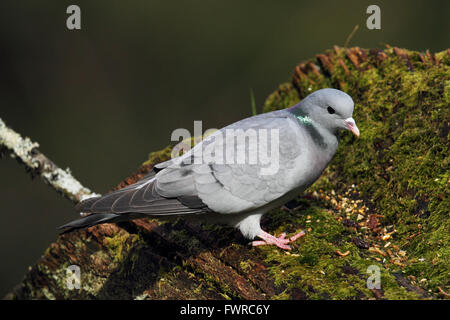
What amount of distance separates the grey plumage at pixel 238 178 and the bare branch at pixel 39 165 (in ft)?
3.19

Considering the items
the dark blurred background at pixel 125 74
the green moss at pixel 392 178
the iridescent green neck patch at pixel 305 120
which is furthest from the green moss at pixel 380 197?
the dark blurred background at pixel 125 74

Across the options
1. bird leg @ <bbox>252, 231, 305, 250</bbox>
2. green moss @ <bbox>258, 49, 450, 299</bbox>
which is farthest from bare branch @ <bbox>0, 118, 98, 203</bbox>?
green moss @ <bbox>258, 49, 450, 299</bbox>

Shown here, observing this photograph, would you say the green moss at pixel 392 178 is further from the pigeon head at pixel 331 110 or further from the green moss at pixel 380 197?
the pigeon head at pixel 331 110

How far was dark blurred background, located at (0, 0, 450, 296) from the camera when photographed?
8.50 meters

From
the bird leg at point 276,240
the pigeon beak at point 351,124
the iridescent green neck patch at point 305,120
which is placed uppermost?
the iridescent green neck patch at point 305,120

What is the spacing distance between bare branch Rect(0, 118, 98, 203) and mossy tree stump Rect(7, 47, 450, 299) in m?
0.47

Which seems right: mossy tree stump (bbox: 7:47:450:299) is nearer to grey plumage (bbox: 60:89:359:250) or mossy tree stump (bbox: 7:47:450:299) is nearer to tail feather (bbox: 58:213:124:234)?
grey plumage (bbox: 60:89:359:250)

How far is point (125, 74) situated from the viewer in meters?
8.83

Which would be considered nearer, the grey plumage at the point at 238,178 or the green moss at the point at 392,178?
the green moss at the point at 392,178

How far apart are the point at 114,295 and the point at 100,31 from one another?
574 cm

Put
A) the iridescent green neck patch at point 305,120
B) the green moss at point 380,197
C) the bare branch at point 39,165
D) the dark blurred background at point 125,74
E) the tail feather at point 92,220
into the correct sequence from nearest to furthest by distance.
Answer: the green moss at point 380,197 → the tail feather at point 92,220 → the iridescent green neck patch at point 305,120 → the bare branch at point 39,165 → the dark blurred background at point 125,74

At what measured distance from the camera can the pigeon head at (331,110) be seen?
13.1 ft

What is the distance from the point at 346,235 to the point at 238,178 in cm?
94

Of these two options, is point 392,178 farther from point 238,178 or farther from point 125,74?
point 125,74
